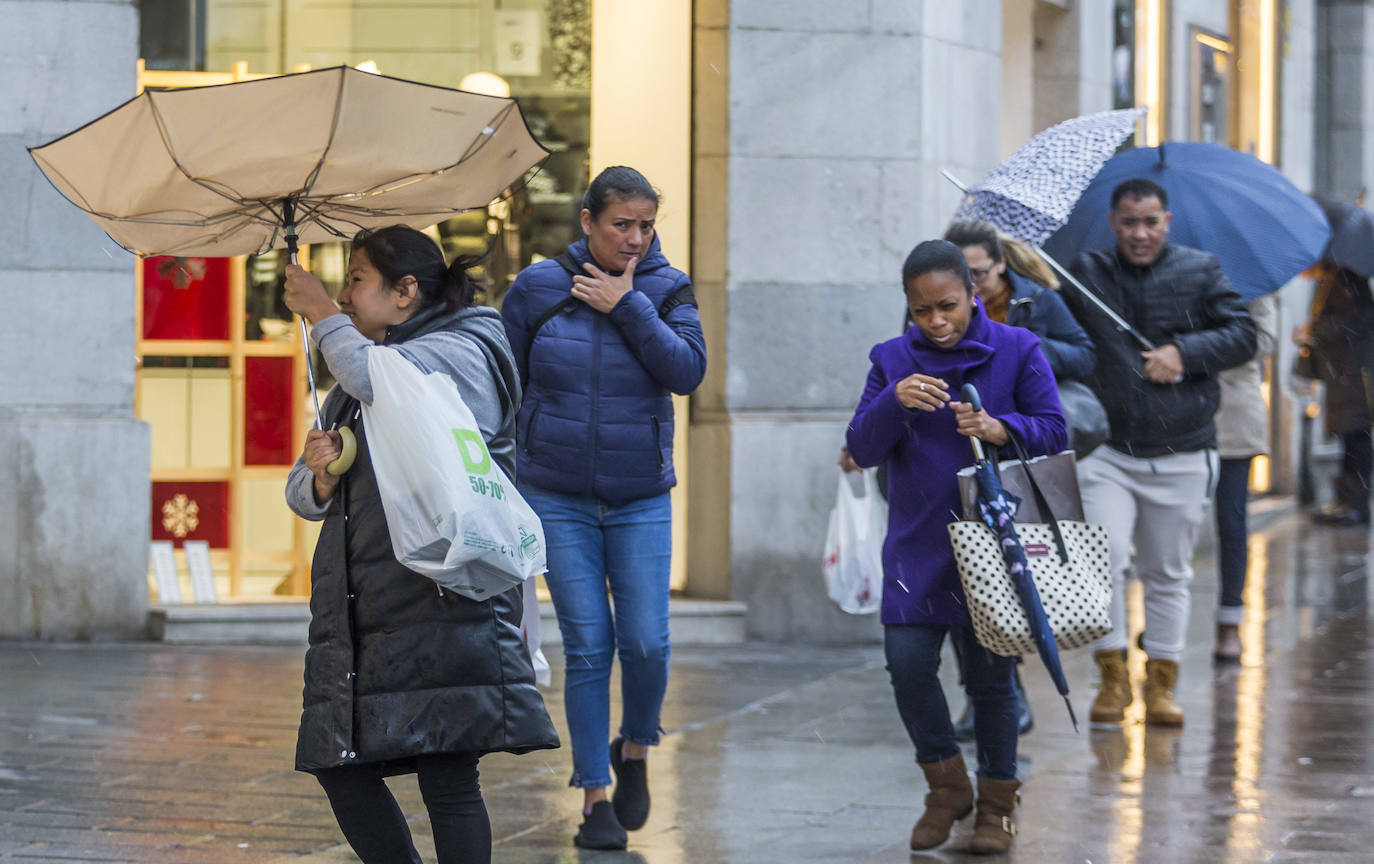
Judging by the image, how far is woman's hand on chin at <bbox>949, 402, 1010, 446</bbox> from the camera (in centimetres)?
541

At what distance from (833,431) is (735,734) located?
2699 mm

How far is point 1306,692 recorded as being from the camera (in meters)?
8.23

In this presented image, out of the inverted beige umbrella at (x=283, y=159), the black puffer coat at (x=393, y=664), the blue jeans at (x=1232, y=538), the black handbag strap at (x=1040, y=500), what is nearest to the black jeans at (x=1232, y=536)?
the blue jeans at (x=1232, y=538)

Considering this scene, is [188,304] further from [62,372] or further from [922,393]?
[922,393]

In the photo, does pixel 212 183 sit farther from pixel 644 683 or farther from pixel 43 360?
pixel 43 360

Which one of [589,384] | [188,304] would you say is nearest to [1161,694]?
[589,384]

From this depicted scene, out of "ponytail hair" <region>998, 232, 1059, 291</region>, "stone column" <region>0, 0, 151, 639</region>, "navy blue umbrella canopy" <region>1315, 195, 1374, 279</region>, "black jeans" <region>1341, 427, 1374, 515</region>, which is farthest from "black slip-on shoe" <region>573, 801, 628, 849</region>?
"black jeans" <region>1341, 427, 1374, 515</region>

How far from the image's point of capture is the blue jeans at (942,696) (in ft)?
18.3

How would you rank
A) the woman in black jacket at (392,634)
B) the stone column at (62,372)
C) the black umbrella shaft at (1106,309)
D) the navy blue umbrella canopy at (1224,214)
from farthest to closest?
the stone column at (62,372)
the navy blue umbrella canopy at (1224,214)
the black umbrella shaft at (1106,309)
the woman in black jacket at (392,634)

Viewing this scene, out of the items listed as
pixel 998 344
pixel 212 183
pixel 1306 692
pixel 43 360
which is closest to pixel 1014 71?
pixel 1306 692

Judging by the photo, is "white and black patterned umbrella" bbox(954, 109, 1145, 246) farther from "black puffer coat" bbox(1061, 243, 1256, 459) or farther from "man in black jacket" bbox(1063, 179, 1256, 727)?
"black puffer coat" bbox(1061, 243, 1256, 459)

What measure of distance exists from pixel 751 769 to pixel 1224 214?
301 centimetres

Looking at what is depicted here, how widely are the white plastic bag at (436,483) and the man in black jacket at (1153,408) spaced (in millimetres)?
3923

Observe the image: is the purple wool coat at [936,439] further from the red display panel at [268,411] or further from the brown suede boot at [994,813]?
the red display panel at [268,411]
